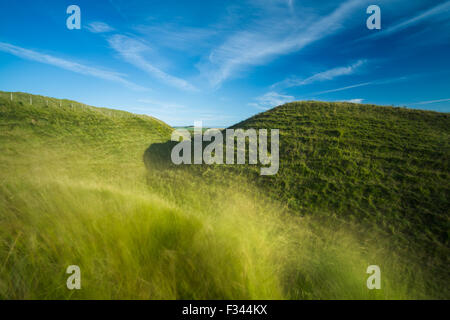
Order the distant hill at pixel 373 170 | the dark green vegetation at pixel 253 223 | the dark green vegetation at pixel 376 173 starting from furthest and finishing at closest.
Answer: the distant hill at pixel 373 170
the dark green vegetation at pixel 376 173
the dark green vegetation at pixel 253 223

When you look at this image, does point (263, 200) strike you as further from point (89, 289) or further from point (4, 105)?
point (4, 105)

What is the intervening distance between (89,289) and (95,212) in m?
1.15

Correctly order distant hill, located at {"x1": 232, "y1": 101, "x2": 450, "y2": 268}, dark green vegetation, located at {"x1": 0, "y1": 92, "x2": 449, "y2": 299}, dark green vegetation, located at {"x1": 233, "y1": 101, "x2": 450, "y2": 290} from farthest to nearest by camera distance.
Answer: distant hill, located at {"x1": 232, "y1": 101, "x2": 450, "y2": 268} → dark green vegetation, located at {"x1": 233, "y1": 101, "x2": 450, "y2": 290} → dark green vegetation, located at {"x1": 0, "y1": 92, "x2": 449, "y2": 299}

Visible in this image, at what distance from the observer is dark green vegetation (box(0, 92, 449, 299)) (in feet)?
6.14

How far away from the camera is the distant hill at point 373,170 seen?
6.15m

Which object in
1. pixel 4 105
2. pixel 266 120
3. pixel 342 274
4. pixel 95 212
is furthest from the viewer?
pixel 4 105

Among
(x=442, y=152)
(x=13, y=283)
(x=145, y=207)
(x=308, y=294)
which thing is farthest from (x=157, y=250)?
(x=442, y=152)

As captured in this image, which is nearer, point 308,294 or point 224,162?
point 308,294

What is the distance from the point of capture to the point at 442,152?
9.08 meters

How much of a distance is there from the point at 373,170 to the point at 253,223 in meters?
8.77

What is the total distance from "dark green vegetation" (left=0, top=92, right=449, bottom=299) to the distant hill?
0.06 m

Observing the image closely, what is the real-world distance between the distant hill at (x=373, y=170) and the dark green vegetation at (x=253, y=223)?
2.2 inches

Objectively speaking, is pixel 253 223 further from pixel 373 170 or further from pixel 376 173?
pixel 373 170

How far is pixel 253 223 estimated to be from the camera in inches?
118
